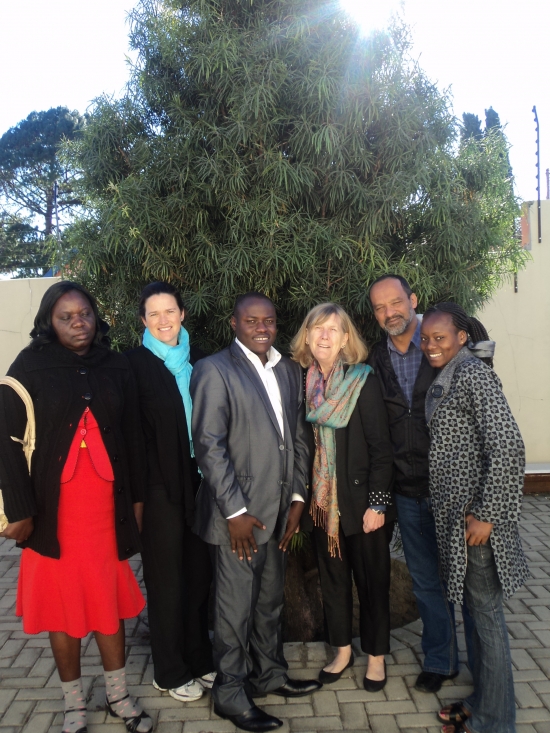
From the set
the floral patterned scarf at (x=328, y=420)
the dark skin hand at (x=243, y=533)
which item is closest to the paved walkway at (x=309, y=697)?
the floral patterned scarf at (x=328, y=420)

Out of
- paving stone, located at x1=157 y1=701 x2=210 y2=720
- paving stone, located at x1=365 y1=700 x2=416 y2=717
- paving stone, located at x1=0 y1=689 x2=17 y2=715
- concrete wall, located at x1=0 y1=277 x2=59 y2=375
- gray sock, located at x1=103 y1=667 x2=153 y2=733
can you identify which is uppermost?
concrete wall, located at x1=0 y1=277 x2=59 y2=375

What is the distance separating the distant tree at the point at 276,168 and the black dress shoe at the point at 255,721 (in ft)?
6.86

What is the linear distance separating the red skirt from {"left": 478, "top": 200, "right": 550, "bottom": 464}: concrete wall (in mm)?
5689

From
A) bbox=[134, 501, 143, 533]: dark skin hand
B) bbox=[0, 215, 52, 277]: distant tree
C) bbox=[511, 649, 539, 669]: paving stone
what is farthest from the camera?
bbox=[0, 215, 52, 277]: distant tree

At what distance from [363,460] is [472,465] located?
1.78ft

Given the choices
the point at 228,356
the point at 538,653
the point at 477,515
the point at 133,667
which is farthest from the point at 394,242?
the point at 133,667

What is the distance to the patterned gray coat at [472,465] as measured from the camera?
7.94 ft

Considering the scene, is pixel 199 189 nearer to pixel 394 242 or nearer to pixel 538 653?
pixel 394 242

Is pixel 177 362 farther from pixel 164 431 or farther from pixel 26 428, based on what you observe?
pixel 26 428

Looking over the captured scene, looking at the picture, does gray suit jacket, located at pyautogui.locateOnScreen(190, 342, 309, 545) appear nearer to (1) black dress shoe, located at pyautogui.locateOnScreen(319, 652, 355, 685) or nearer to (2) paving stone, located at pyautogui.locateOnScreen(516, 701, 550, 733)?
(1) black dress shoe, located at pyautogui.locateOnScreen(319, 652, 355, 685)

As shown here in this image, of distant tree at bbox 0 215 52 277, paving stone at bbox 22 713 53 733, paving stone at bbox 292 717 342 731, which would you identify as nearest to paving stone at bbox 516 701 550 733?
paving stone at bbox 292 717 342 731

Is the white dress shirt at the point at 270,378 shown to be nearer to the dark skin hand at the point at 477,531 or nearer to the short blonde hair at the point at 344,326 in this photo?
the short blonde hair at the point at 344,326

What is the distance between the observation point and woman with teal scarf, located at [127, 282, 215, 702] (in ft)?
9.40

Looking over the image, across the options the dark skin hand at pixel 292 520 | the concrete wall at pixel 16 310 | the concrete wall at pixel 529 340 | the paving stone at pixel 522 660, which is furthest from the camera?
the concrete wall at pixel 16 310
